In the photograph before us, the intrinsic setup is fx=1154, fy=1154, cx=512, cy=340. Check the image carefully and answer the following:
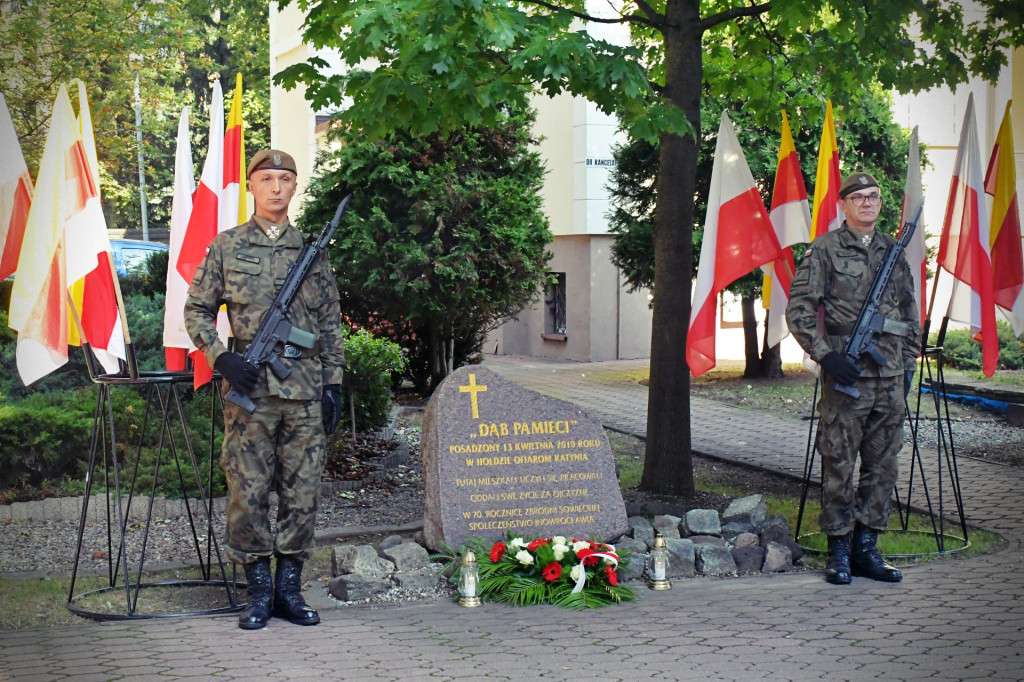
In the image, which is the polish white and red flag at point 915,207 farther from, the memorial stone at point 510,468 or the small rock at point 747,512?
the memorial stone at point 510,468

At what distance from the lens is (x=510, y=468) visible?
256 inches

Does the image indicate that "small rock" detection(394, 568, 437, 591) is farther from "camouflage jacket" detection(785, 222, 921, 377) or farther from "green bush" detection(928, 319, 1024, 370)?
"green bush" detection(928, 319, 1024, 370)

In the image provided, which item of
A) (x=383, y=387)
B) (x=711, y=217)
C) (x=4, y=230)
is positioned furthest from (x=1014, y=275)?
(x=4, y=230)

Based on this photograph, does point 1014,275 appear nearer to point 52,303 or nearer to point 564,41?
point 564,41

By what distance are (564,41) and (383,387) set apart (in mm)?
4872

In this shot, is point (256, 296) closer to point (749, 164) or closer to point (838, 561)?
point (838, 561)

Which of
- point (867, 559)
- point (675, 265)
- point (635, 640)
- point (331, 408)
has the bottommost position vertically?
point (635, 640)

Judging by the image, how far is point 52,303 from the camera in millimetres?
6012

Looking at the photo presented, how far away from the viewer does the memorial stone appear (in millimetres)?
6414

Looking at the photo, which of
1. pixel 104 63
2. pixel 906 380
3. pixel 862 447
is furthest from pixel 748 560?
pixel 104 63

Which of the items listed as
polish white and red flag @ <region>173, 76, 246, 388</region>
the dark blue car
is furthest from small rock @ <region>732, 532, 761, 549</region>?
the dark blue car

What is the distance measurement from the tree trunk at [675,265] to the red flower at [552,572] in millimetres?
2596

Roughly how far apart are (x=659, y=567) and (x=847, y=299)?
179 centimetres

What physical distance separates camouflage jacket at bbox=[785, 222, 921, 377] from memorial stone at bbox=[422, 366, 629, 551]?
1.33 m
